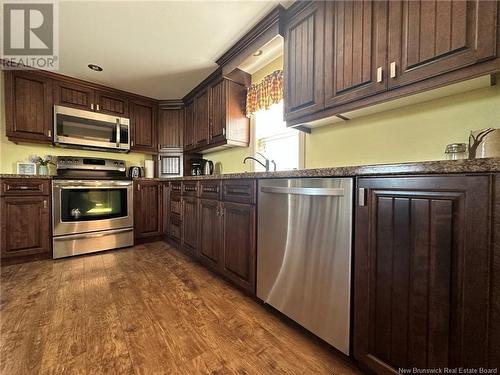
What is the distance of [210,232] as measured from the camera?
203 centimetres

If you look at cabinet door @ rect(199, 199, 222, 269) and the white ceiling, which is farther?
cabinet door @ rect(199, 199, 222, 269)

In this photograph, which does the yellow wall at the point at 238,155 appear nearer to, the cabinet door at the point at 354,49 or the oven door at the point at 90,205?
the cabinet door at the point at 354,49

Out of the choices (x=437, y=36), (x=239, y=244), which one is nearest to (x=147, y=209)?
(x=239, y=244)

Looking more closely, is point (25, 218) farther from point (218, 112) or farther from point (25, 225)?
point (218, 112)

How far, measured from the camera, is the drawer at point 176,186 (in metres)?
2.72

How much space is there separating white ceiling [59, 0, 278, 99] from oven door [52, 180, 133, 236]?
1422 millimetres

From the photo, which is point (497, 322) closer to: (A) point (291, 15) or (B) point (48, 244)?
(A) point (291, 15)

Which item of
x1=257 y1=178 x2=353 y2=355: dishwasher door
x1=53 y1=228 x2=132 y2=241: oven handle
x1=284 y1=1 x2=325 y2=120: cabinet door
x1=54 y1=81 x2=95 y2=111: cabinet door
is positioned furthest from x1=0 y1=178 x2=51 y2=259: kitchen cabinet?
x1=284 y1=1 x2=325 y2=120: cabinet door

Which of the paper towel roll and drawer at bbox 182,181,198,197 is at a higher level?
the paper towel roll

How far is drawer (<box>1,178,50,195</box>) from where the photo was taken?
2.26 meters

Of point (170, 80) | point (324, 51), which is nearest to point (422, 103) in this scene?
point (324, 51)

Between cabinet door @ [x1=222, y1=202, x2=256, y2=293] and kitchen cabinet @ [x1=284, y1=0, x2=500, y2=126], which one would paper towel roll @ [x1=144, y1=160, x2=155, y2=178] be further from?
kitchen cabinet @ [x1=284, y1=0, x2=500, y2=126]

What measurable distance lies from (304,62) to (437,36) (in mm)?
760

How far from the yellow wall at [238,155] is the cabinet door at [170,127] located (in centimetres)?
64
